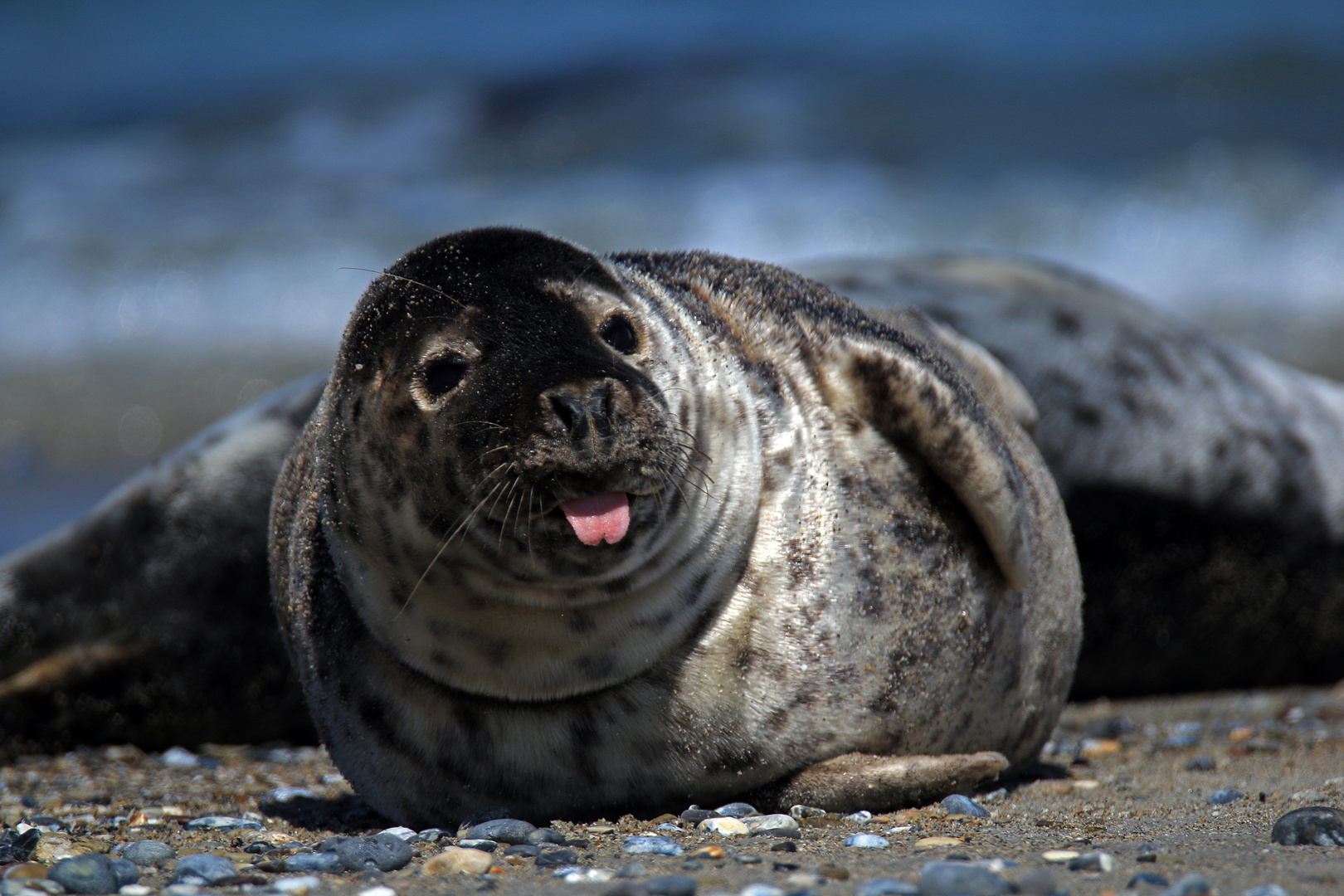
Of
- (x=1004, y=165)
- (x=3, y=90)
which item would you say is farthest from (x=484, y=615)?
(x=3, y=90)

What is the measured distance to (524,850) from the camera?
7.91 feet

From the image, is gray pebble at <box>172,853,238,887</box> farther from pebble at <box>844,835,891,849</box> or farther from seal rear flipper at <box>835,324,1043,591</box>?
seal rear flipper at <box>835,324,1043,591</box>

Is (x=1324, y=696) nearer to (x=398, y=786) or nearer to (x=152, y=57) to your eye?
(x=398, y=786)

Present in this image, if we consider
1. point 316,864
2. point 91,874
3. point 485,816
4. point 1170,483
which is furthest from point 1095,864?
point 1170,483

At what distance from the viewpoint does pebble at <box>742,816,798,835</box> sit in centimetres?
259

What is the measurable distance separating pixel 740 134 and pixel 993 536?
46.2ft

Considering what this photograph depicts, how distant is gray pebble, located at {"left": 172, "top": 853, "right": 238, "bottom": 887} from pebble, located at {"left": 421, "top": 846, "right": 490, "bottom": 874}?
333 mm

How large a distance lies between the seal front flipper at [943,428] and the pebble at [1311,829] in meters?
0.79

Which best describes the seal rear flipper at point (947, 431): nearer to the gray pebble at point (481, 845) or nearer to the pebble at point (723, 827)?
the pebble at point (723, 827)

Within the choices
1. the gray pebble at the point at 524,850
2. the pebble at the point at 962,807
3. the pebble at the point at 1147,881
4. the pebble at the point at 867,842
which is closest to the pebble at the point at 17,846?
Result: the gray pebble at the point at 524,850

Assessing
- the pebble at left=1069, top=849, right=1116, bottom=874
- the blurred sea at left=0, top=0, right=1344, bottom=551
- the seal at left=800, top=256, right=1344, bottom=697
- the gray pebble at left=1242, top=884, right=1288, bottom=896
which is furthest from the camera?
the blurred sea at left=0, top=0, right=1344, bottom=551

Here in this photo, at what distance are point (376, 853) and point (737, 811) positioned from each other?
2.43ft

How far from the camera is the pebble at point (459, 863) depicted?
2.28m

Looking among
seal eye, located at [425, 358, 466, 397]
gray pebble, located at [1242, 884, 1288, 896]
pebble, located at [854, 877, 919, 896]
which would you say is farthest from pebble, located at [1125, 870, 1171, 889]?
seal eye, located at [425, 358, 466, 397]
